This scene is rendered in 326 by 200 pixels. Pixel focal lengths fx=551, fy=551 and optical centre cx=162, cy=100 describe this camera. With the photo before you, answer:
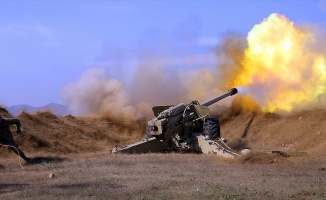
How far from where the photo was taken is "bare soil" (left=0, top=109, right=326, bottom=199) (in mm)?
11719

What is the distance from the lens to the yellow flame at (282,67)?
26.4 m

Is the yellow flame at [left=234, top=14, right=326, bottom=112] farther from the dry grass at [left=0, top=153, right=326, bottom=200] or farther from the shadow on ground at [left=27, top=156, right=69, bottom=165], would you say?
the shadow on ground at [left=27, top=156, right=69, bottom=165]

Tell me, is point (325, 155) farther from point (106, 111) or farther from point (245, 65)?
point (106, 111)

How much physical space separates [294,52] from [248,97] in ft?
11.5

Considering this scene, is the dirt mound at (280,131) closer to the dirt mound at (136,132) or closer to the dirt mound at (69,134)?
the dirt mound at (136,132)

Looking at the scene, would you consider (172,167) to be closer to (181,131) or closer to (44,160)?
(44,160)

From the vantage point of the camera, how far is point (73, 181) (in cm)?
1357

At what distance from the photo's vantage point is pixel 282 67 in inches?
1080

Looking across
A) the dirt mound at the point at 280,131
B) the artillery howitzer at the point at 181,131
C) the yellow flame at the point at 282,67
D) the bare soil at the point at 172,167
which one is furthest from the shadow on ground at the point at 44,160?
the yellow flame at the point at 282,67

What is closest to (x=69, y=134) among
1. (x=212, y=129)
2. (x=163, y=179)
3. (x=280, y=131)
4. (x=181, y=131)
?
(x=181, y=131)

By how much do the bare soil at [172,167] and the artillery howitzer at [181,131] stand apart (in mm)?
1299

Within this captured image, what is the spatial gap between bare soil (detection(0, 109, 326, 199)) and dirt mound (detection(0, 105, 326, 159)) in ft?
0.18

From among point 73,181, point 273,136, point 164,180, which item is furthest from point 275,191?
point 273,136

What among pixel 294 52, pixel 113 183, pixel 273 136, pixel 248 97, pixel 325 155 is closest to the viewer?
pixel 113 183
